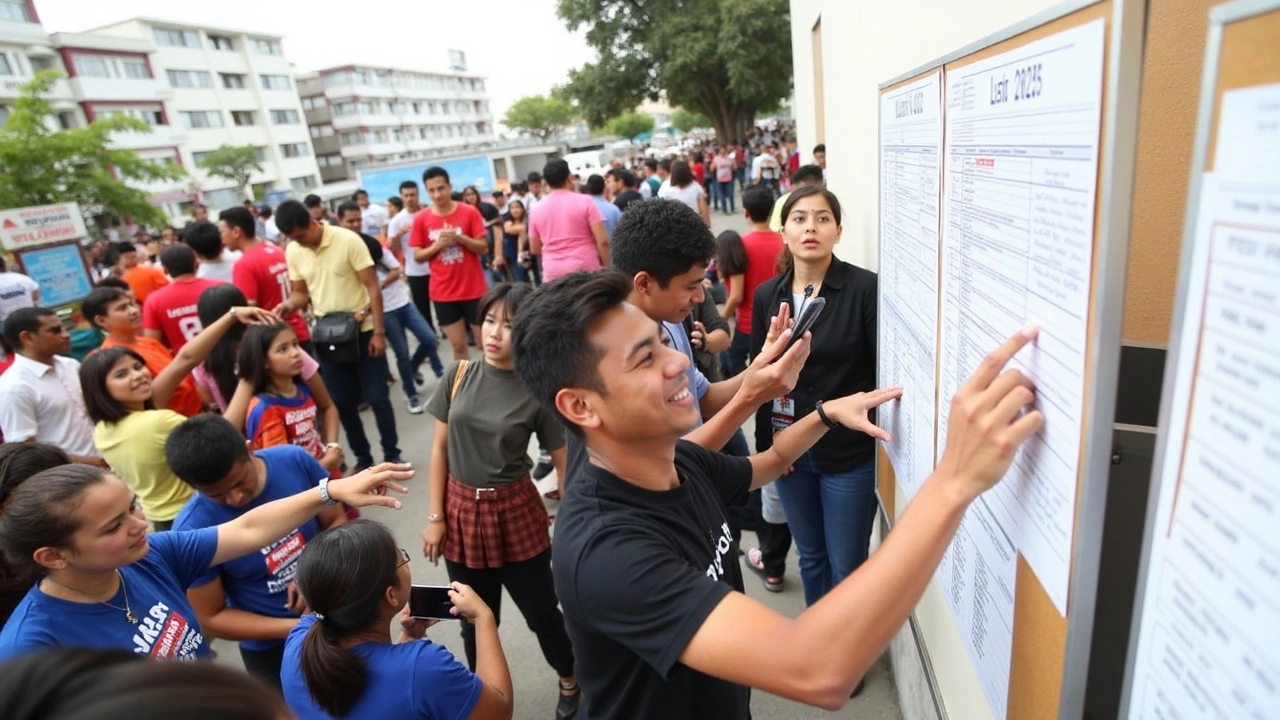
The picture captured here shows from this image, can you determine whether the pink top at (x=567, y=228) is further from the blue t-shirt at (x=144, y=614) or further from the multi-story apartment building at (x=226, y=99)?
the multi-story apartment building at (x=226, y=99)

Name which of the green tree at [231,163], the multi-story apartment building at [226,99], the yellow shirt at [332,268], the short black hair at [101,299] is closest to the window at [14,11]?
the multi-story apartment building at [226,99]

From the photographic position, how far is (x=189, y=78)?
130ft

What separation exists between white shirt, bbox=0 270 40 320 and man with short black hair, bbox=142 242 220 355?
2759 millimetres

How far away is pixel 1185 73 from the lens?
1362mm

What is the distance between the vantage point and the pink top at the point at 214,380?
3.69 metres

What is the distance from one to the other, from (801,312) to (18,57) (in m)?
41.0

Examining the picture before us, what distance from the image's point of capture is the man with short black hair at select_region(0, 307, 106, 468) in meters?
3.48

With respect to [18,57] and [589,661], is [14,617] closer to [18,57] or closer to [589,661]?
[589,661]

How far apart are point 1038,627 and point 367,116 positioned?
6422cm

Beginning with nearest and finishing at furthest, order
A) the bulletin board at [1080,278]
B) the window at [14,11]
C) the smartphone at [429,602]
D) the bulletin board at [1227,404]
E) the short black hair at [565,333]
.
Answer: the bulletin board at [1227,404] → the bulletin board at [1080,278] → the short black hair at [565,333] → the smartphone at [429,602] → the window at [14,11]

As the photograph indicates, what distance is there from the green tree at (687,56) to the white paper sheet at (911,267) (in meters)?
24.6

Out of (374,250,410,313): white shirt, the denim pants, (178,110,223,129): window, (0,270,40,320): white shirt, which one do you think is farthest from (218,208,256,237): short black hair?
(178,110,223,129): window

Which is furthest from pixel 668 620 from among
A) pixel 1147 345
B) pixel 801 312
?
pixel 801 312

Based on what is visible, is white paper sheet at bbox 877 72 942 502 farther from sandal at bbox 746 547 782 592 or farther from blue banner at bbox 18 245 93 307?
blue banner at bbox 18 245 93 307
